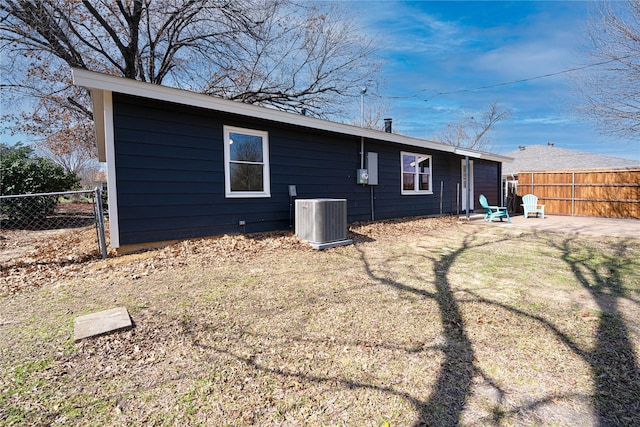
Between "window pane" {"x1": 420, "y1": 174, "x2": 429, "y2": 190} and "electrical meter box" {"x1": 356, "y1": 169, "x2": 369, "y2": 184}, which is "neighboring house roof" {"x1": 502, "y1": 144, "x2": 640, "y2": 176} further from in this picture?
"electrical meter box" {"x1": 356, "y1": 169, "x2": 369, "y2": 184}

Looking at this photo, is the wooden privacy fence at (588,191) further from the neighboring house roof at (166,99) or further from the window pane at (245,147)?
the window pane at (245,147)

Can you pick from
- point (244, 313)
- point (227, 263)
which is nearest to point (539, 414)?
point (244, 313)

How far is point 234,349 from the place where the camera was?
2.21 m

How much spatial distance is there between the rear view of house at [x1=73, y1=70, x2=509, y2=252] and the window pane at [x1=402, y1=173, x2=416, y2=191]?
675mm

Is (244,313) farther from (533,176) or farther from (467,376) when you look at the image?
(533,176)

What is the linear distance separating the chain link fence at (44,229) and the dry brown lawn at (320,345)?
87 cm

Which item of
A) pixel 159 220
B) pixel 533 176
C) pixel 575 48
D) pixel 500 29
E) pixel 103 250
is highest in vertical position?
pixel 500 29

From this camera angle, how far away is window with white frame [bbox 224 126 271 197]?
232 inches

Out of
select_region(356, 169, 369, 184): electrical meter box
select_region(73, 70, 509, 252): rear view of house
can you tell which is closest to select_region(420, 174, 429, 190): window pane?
select_region(73, 70, 509, 252): rear view of house

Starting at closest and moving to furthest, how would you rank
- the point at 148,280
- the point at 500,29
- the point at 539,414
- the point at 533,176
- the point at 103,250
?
1. the point at 539,414
2. the point at 148,280
3. the point at 103,250
4. the point at 500,29
5. the point at 533,176

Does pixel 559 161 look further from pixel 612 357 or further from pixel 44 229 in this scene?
pixel 44 229

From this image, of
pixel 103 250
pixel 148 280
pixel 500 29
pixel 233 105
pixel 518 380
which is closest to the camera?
pixel 518 380

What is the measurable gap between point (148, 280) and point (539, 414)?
3764 millimetres

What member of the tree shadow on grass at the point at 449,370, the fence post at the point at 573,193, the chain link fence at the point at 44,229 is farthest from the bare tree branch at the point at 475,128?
the tree shadow on grass at the point at 449,370
